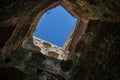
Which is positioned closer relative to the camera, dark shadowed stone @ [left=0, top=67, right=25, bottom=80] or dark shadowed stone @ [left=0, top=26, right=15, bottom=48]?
dark shadowed stone @ [left=0, top=26, right=15, bottom=48]

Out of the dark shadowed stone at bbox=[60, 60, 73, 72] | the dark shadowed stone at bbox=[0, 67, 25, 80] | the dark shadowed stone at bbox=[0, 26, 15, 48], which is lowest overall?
the dark shadowed stone at bbox=[0, 67, 25, 80]

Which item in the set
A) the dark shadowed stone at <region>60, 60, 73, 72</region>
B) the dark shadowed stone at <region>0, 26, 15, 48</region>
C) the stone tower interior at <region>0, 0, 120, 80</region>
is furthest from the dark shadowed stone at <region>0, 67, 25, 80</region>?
the dark shadowed stone at <region>60, 60, 73, 72</region>

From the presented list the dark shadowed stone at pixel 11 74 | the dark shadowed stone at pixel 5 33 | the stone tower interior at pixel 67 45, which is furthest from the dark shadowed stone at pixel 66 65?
the dark shadowed stone at pixel 5 33

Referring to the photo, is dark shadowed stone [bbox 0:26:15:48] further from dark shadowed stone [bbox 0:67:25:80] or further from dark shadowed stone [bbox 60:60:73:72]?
dark shadowed stone [bbox 60:60:73:72]

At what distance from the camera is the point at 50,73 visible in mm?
9203

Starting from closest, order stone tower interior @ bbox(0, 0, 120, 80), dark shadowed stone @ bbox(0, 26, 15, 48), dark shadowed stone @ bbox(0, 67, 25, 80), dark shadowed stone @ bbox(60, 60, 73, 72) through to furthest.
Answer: stone tower interior @ bbox(0, 0, 120, 80)
dark shadowed stone @ bbox(0, 26, 15, 48)
dark shadowed stone @ bbox(0, 67, 25, 80)
dark shadowed stone @ bbox(60, 60, 73, 72)

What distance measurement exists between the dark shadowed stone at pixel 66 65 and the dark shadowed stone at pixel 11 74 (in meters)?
1.76

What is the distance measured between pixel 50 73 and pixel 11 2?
443 cm

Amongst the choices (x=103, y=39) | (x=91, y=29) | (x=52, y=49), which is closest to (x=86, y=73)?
(x=103, y=39)

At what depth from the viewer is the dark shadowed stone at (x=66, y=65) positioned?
30.6ft

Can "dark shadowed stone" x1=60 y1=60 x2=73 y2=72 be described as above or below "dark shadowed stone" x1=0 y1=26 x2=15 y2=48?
below

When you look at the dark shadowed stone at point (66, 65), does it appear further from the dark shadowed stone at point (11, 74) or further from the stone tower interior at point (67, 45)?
the dark shadowed stone at point (11, 74)

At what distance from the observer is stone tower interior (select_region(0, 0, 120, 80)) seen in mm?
5548

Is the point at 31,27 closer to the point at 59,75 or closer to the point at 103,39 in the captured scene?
the point at 59,75
